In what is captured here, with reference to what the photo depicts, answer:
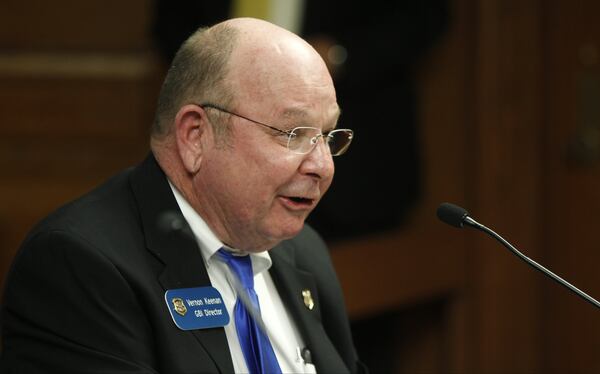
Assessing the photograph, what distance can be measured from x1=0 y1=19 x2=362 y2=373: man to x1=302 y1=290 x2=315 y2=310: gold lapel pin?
2 centimetres

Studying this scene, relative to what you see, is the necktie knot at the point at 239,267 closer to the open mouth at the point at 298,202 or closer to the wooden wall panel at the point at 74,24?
the open mouth at the point at 298,202

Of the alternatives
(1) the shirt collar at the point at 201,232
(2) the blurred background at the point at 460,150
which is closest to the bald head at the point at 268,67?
(1) the shirt collar at the point at 201,232

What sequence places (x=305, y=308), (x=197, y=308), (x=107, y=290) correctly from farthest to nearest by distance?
(x=305, y=308)
(x=197, y=308)
(x=107, y=290)

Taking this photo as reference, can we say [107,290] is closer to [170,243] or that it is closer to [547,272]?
[170,243]

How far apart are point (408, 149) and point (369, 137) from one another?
249 mm

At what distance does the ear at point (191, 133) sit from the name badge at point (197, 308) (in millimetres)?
242

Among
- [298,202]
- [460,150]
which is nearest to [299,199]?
[298,202]

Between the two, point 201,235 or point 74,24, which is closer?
point 201,235

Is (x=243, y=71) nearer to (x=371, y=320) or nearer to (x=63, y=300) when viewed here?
(x=63, y=300)

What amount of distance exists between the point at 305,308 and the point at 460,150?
7.63 feet

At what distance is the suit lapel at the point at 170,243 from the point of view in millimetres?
1896

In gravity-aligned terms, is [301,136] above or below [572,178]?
above

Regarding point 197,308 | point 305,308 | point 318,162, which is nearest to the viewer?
point 197,308

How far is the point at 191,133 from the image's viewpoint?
2.02 metres
